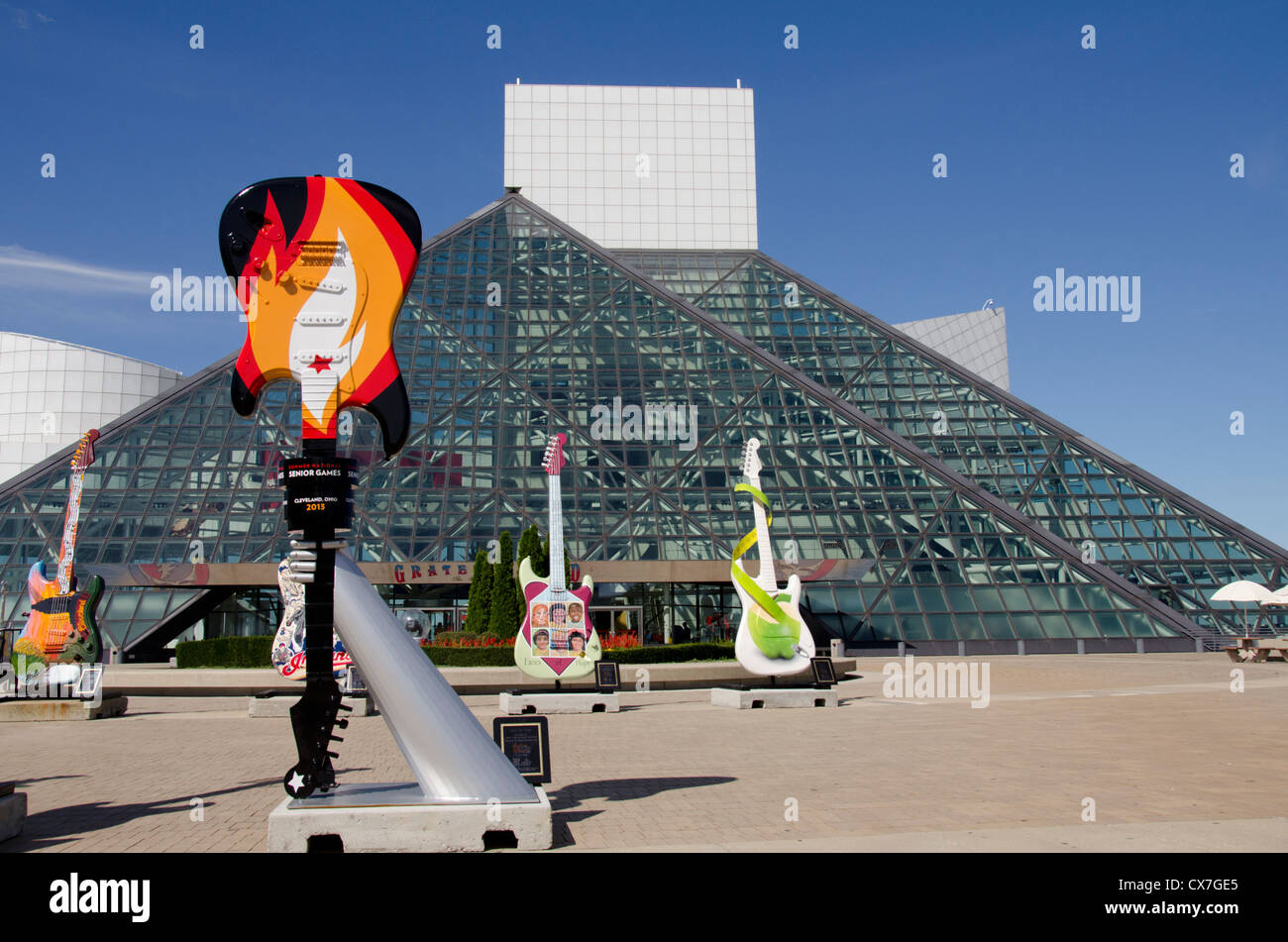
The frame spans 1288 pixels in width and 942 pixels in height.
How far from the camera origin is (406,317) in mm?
42875

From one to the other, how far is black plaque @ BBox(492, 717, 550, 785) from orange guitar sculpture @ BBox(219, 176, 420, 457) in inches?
131

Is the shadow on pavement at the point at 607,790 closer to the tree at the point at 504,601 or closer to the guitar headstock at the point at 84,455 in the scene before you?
the guitar headstock at the point at 84,455

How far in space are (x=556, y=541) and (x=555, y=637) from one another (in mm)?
1922

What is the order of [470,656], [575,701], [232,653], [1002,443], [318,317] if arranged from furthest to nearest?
[1002,443], [232,653], [470,656], [575,701], [318,317]

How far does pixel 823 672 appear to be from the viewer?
794 inches

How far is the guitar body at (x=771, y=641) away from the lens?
20.3 metres

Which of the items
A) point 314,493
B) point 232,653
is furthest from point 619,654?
point 314,493

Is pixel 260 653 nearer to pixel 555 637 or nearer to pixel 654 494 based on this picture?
pixel 555 637

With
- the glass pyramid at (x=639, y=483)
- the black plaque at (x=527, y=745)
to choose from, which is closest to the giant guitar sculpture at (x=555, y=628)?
the black plaque at (x=527, y=745)

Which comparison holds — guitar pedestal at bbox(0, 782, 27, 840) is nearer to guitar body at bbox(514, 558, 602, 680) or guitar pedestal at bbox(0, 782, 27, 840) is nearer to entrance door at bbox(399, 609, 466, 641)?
guitar body at bbox(514, 558, 602, 680)

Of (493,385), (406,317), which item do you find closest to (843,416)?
(493,385)

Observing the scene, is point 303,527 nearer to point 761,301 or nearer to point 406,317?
point 406,317

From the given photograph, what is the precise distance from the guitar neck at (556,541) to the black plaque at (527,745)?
997cm
